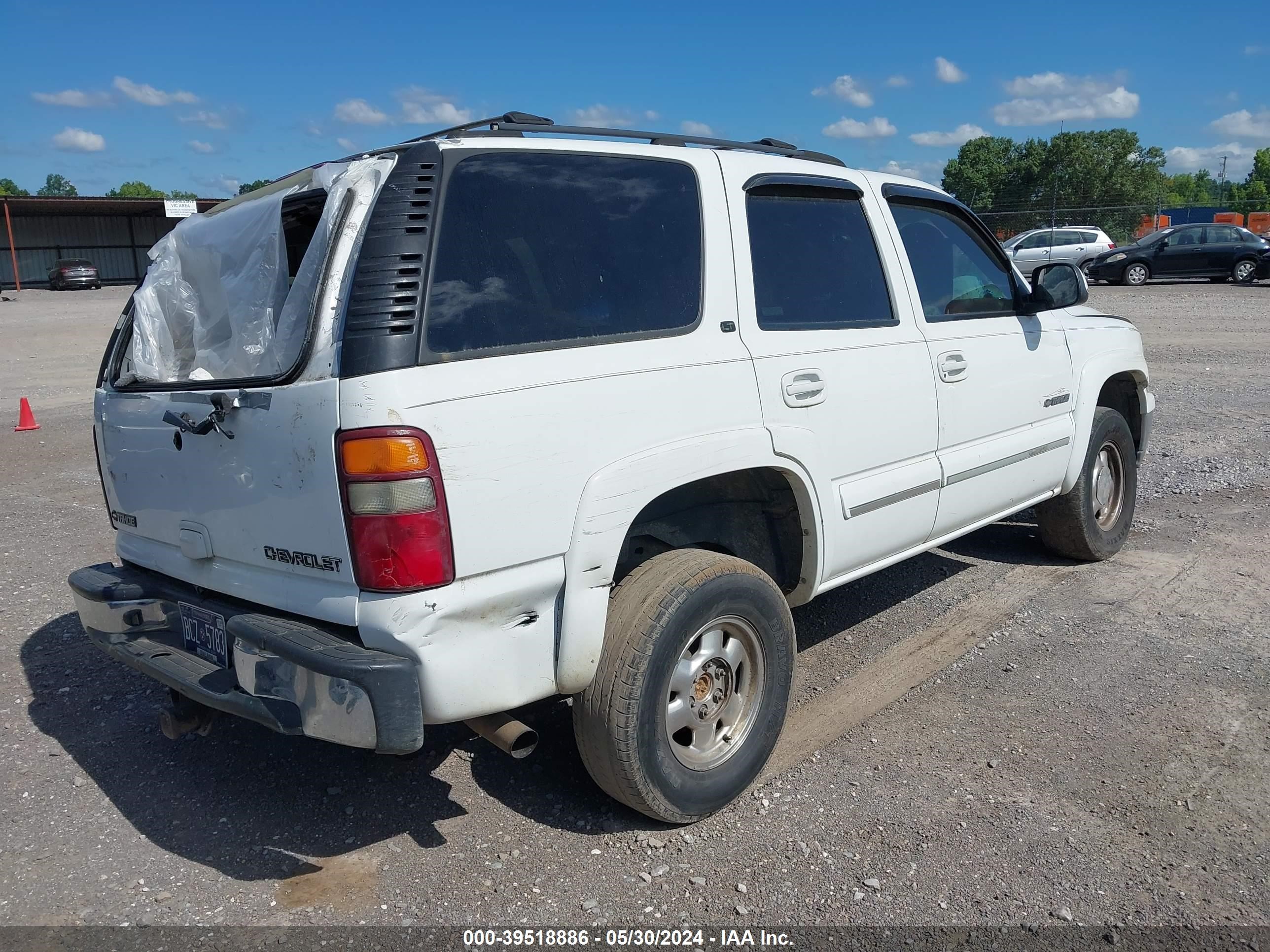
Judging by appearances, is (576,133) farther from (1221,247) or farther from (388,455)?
(1221,247)

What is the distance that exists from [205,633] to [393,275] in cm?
132

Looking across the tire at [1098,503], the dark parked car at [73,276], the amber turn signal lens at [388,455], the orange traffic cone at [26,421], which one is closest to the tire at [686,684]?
the amber turn signal lens at [388,455]

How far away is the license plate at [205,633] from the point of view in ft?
10.1

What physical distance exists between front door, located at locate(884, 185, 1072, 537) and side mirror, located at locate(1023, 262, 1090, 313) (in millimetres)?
83

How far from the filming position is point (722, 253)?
11.5ft

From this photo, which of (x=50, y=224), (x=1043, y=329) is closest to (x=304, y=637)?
(x=1043, y=329)

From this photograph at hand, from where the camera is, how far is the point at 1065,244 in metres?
28.9

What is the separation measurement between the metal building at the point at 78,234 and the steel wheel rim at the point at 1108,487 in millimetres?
41819

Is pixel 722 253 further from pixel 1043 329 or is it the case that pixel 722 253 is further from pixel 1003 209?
pixel 1003 209

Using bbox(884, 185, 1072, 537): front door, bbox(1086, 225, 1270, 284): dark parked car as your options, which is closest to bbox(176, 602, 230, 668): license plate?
bbox(884, 185, 1072, 537): front door

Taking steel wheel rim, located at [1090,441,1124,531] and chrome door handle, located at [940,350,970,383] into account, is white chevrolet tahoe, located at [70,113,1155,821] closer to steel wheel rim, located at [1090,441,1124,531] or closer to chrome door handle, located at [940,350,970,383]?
chrome door handle, located at [940,350,970,383]

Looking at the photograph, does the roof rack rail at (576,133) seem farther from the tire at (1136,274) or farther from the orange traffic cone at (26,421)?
the tire at (1136,274)

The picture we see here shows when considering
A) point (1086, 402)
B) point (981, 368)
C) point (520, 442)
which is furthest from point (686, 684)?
point (1086, 402)

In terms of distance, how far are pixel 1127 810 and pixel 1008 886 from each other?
0.65m
